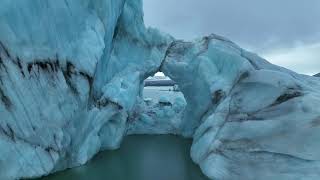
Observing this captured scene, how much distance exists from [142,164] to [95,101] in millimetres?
2361

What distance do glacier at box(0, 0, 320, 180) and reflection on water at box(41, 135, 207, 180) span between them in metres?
0.33

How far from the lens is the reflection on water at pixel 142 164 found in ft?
28.8

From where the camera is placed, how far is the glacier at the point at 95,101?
7566 mm

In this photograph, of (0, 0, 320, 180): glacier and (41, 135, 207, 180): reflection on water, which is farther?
(41, 135, 207, 180): reflection on water

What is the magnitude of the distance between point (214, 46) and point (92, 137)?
483 cm

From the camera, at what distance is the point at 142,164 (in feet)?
33.2

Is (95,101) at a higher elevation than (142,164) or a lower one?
higher

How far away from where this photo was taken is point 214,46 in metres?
11.9

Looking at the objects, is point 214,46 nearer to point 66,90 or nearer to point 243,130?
point 243,130

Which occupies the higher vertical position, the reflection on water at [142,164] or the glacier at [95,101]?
the glacier at [95,101]

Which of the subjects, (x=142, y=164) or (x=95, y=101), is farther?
(x=95, y=101)

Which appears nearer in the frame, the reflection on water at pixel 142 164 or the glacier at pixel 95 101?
the glacier at pixel 95 101

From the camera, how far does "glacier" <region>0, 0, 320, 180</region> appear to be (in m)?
7.57

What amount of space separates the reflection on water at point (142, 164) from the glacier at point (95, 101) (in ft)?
1.09
